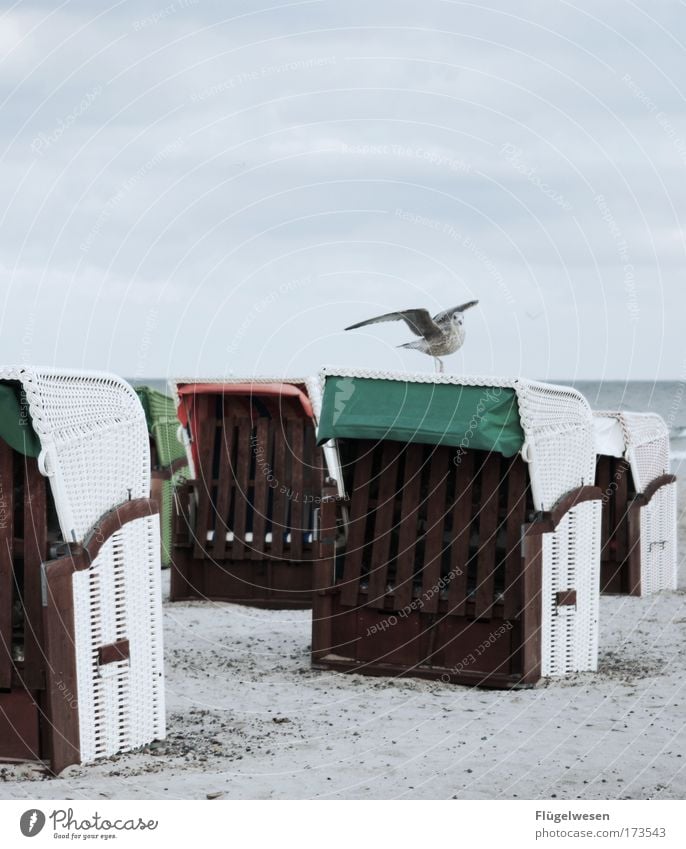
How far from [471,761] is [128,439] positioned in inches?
101

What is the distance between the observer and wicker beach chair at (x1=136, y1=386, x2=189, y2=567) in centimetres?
1370

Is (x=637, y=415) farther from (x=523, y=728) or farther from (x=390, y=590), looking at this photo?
(x=523, y=728)

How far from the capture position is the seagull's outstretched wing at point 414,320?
886cm

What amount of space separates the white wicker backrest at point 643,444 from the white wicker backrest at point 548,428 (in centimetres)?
419

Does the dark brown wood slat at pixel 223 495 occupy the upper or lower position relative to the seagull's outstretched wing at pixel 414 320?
lower

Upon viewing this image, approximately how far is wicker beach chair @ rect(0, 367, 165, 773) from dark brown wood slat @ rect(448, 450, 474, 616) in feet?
8.75

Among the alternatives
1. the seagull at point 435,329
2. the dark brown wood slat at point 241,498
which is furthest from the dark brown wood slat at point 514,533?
the dark brown wood slat at point 241,498

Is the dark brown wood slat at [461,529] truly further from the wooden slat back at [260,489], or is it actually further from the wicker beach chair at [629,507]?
the wicker beach chair at [629,507]

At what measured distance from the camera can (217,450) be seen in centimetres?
1227

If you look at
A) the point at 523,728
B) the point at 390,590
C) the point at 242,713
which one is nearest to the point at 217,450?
the point at 390,590

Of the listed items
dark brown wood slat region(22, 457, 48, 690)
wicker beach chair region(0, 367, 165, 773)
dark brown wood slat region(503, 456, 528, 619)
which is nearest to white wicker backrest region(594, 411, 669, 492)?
dark brown wood slat region(503, 456, 528, 619)

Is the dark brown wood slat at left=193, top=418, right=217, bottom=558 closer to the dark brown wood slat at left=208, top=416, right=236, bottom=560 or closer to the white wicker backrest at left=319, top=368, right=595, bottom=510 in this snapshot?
the dark brown wood slat at left=208, top=416, right=236, bottom=560

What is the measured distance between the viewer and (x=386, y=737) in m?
6.55

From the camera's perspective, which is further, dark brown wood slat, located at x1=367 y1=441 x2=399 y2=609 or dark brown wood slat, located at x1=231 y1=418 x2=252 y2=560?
dark brown wood slat, located at x1=231 y1=418 x2=252 y2=560
